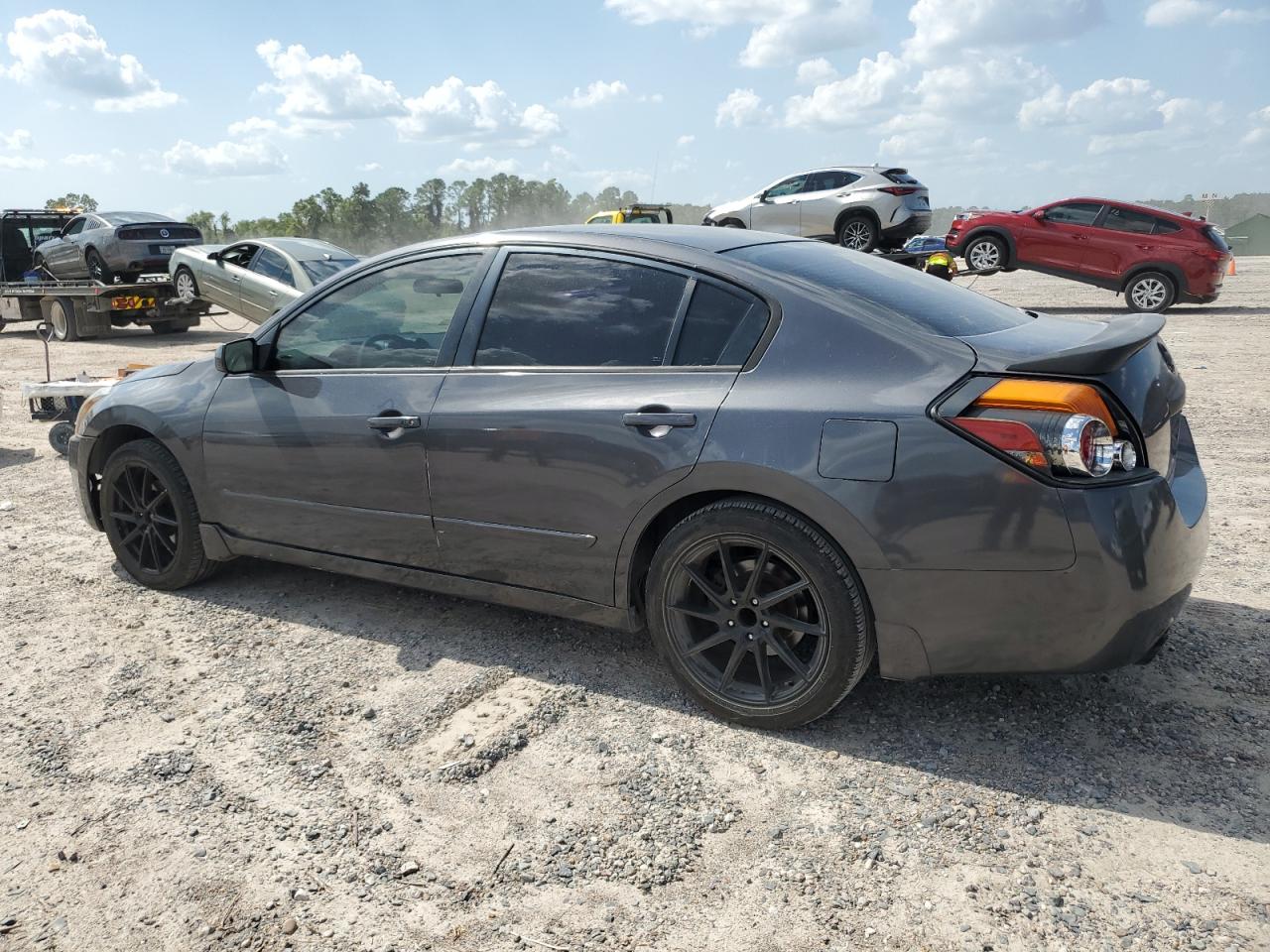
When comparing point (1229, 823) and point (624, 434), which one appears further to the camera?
point (624, 434)

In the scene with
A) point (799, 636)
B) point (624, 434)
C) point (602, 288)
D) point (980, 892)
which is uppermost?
point (602, 288)

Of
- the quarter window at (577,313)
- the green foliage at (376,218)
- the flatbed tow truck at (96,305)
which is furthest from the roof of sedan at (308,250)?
the green foliage at (376,218)

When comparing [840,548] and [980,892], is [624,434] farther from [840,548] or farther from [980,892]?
[980,892]

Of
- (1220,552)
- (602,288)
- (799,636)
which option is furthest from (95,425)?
(1220,552)

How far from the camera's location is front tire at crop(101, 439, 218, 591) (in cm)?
466

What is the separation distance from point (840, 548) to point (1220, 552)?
295 centimetres

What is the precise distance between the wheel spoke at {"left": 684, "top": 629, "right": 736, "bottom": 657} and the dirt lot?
0.26 meters

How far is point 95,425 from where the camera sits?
16.0 ft

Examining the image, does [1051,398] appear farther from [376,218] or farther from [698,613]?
[376,218]

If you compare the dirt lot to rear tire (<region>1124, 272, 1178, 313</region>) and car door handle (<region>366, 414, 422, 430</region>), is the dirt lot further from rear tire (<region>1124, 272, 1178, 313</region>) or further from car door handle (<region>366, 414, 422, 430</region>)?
rear tire (<region>1124, 272, 1178, 313</region>)

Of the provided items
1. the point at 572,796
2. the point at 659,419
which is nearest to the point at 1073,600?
the point at 659,419

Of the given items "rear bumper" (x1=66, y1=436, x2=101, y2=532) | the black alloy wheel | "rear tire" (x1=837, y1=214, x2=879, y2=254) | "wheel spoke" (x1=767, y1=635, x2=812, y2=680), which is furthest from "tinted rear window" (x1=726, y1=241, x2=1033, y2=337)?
the black alloy wheel

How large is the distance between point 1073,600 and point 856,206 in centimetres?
1788

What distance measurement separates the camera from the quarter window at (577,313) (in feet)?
11.5
